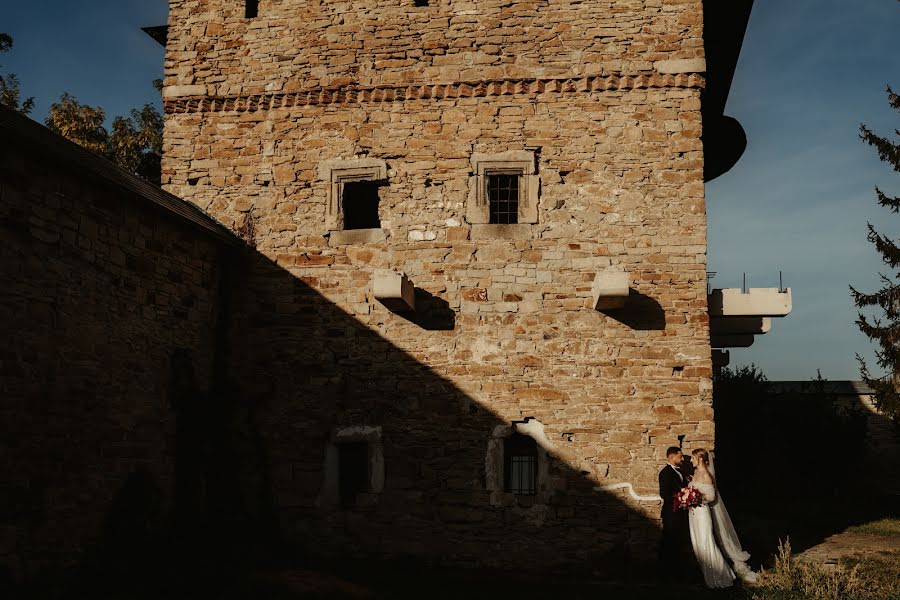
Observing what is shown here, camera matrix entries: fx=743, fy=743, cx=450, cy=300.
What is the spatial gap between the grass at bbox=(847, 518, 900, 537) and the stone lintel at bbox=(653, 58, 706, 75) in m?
6.55

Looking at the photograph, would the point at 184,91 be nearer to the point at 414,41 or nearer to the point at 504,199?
the point at 414,41

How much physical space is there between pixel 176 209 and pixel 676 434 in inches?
221

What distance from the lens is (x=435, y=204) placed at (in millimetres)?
8367

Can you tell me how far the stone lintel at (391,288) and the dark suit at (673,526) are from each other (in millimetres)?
3153

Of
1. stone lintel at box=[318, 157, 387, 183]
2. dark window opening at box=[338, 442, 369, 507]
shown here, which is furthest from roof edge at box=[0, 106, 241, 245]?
dark window opening at box=[338, 442, 369, 507]

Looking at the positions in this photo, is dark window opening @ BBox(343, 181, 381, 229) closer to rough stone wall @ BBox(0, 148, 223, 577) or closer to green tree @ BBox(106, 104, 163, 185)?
rough stone wall @ BBox(0, 148, 223, 577)

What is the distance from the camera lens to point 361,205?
908 cm

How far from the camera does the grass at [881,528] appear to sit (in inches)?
390

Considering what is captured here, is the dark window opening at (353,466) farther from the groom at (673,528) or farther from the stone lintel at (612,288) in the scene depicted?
the groom at (673,528)

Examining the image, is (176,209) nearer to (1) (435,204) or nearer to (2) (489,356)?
(1) (435,204)

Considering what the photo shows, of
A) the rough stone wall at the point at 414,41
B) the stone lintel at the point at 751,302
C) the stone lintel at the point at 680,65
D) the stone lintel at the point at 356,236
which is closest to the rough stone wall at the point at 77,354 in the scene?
the stone lintel at the point at 356,236

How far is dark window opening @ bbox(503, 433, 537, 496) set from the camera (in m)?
7.96

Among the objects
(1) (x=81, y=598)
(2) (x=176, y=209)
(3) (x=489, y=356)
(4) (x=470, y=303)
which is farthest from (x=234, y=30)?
(1) (x=81, y=598)

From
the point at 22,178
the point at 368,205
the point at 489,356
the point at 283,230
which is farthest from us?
the point at 368,205
